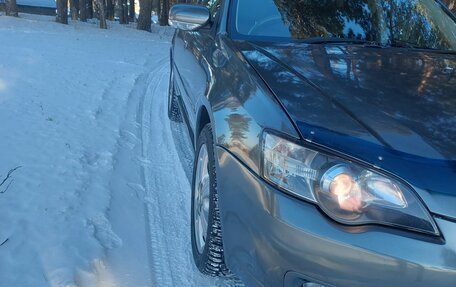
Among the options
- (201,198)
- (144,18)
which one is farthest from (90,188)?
(144,18)

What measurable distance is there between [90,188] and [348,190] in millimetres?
2446

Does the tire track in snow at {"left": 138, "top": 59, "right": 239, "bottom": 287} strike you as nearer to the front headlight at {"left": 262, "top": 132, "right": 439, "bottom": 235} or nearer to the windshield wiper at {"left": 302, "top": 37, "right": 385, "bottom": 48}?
the front headlight at {"left": 262, "top": 132, "right": 439, "bottom": 235}

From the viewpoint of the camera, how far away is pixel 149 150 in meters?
4.62

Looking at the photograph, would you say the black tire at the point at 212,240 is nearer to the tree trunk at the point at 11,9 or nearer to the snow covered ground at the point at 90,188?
the snow covered ground at the point at 90,188

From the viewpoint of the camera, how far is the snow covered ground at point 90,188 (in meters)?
2.67

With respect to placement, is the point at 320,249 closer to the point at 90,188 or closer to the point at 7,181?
the point at 90,188

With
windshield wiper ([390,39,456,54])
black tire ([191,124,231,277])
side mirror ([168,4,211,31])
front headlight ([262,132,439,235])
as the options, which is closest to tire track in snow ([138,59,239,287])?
black tire ([191,124,231,277])

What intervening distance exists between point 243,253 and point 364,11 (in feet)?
6.79

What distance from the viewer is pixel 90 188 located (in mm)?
→ 3611

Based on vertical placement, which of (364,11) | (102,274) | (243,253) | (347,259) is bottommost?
(102,274)

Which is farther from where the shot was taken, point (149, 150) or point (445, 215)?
point (149, 150)

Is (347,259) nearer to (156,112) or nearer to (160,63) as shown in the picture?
(156,112)

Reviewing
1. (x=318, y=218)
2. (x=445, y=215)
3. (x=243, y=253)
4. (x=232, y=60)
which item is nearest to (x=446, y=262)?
(x=445, y=215)

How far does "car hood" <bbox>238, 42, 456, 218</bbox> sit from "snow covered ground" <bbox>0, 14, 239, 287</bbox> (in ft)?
4.03
